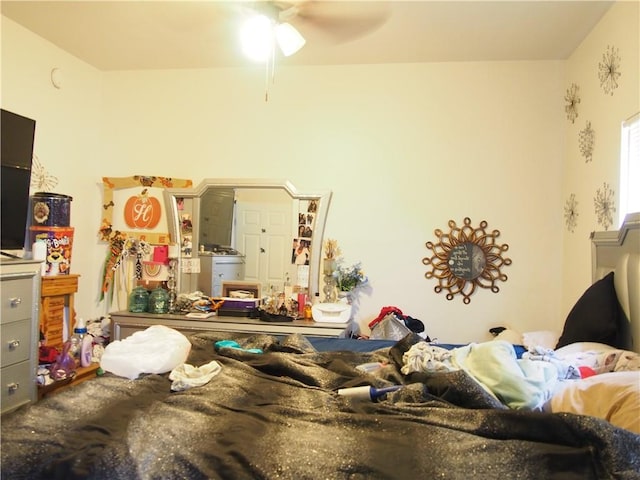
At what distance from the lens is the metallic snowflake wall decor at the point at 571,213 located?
2551 mm

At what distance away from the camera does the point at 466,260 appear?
282 centimetres

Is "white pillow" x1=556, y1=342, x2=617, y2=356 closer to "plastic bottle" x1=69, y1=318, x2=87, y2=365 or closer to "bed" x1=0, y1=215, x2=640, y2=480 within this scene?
"bed" x1=0, y1=215, x2=640, y2=480

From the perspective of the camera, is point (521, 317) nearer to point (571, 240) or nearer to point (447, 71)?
point (571, 240)

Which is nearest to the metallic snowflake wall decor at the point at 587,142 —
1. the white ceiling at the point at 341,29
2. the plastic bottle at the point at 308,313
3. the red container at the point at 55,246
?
the white ceiling at the point at 341,29

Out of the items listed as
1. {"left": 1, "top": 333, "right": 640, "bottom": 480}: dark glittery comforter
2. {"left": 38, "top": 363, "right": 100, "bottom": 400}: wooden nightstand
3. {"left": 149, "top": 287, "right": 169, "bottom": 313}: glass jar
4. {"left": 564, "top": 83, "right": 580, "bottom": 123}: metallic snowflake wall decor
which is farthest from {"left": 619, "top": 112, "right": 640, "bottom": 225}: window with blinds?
{"left": 38, "top": 363, "right": 100, "bottom": 400}: wooden nightstand

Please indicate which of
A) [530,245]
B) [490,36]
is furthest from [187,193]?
[530,245]

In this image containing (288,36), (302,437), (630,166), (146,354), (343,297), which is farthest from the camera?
(343,297)

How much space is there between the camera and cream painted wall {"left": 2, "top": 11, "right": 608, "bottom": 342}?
2760 mm

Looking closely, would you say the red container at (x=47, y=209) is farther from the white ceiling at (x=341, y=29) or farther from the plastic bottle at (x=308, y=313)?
the plastic bottle at (x=308, y=313)

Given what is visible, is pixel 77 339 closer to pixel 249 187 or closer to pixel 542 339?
pixel 249 187

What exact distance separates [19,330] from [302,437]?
196 centimetres

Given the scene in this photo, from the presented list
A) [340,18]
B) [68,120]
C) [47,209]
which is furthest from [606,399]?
[68,120]

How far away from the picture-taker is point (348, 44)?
2.64 meters

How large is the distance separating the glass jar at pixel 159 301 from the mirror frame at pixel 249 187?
154 millimetres
